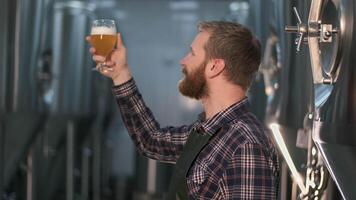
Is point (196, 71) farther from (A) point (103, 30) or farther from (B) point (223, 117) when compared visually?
(A) point (103, 30)

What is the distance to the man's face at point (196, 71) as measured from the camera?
6.45 ft

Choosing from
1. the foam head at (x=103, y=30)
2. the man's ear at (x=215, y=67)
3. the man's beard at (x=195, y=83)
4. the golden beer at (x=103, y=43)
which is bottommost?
the man's beard at (x=195, y=83)

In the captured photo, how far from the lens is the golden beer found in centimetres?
201

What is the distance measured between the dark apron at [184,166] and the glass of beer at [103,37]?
37cm

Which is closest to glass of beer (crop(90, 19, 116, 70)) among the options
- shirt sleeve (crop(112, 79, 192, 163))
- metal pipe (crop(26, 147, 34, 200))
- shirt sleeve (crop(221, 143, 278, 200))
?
shirt sleeve (crop(112, 79, 192, 163))

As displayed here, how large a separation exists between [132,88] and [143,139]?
0.63ft

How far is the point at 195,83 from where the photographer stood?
197 centimetres

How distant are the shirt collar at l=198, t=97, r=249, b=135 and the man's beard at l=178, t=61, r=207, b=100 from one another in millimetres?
100

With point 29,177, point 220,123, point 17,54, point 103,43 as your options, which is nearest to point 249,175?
point 220,123

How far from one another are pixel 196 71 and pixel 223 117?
16cm

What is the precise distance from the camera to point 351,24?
1529 millimetres

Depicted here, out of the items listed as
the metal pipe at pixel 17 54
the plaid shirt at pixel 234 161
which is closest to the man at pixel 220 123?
the plaid shirt at pixel 234 161

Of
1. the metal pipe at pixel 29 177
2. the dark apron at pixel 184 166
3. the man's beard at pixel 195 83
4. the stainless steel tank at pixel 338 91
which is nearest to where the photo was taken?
the stainless steel tank at pixel 338 91

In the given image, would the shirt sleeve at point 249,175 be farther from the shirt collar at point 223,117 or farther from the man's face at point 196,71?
the man's face at point 196,71
